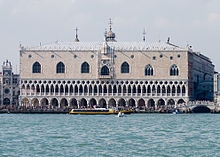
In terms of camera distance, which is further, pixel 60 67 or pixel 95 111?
pixel 60 67

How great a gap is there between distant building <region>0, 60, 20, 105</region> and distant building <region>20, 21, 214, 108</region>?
17.6 metres

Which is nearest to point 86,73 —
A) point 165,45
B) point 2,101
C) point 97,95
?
point 97,95

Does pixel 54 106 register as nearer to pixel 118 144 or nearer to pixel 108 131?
pixel 108 131

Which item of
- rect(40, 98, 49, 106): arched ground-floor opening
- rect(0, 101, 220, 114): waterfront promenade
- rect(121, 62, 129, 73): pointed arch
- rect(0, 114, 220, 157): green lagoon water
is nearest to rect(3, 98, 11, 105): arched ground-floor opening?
rect(40, 98, 49, 106): arched ground-floor opening

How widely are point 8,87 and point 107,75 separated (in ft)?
90.8

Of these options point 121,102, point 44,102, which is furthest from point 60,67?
point 121,102

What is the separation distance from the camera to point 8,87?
14025 cm

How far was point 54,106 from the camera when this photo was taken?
121188 mm

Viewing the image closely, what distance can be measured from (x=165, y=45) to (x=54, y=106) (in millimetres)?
22288

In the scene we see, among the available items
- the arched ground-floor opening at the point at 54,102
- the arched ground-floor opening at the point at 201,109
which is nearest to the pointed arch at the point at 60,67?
the arched ground-floor opening at the point at 54,102

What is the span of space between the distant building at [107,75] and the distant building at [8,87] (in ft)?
57.7

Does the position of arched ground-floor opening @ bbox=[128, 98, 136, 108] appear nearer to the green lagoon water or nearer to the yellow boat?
the yellow boat

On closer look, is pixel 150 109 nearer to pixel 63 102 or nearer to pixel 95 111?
pixel 95 111

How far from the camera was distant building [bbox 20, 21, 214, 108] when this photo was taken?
120 meters
